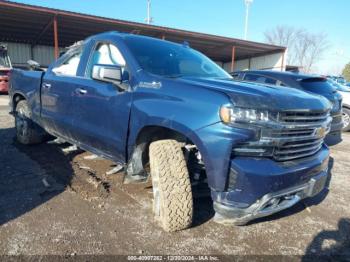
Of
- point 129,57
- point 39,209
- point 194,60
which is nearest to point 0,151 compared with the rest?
point 39,209

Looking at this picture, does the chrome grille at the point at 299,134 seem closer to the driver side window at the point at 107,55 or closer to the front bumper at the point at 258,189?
the front bumper at the point at 258,189

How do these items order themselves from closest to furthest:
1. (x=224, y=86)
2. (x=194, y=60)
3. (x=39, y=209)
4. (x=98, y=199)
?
(x=224, y=86) < (x=39, y=209) < (x=98, y=199) < (x=194, y=60)

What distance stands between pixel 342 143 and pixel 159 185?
6.54 m

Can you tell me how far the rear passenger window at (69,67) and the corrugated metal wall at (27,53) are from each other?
78.4ft

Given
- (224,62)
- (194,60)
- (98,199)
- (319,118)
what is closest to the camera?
(319,118)

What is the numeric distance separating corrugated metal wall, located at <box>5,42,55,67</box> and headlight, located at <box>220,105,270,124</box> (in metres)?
26.8

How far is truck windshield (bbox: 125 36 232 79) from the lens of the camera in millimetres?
3373

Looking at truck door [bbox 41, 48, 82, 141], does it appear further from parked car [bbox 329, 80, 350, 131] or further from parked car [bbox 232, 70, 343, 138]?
parked car [bbox 329, 80, 350, 131]

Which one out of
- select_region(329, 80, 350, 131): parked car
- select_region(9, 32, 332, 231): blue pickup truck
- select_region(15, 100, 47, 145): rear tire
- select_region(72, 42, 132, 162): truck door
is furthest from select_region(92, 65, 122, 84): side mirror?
select_region(329, 80, 350, 131): parked car

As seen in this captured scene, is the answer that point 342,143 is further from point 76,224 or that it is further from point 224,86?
point 76,224

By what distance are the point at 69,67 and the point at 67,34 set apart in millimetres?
19881

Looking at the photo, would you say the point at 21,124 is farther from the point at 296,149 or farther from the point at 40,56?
the point at 40,56

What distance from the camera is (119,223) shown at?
10.2 feet

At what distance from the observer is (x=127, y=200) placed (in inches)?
144
